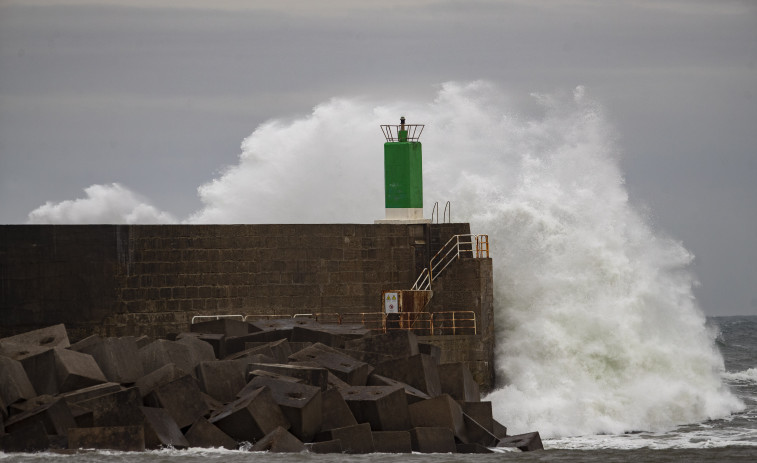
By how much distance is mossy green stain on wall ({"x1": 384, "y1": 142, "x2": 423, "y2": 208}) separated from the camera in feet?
57.8

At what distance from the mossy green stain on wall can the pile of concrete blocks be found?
4024 millimetres

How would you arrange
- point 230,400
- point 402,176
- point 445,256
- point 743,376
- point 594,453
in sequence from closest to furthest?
1. point 594,453
2. point 230,400
3. point 445,256
4. point 402,176
5. point 743,376

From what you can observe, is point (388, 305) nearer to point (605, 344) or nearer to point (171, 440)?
point (605, 344)

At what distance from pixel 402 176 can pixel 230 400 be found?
19.8 feet

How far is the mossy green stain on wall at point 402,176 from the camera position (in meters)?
17.6

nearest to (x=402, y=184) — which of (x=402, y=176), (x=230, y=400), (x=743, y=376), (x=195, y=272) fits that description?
(x=402, y=176)

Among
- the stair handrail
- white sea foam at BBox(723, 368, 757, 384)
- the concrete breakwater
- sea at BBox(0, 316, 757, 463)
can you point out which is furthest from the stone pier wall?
white sea foam at BBox(723, 368, 757, 384)

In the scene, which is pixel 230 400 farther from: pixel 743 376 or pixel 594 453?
pixel 743 376

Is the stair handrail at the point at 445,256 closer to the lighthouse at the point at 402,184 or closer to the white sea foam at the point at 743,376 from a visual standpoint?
the lighthouse at the point at 402,184

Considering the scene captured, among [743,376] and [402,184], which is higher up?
[402,184]

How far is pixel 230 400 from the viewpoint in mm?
12320

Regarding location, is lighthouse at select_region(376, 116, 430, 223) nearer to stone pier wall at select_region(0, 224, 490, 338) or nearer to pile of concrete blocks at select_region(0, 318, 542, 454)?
stone pier wall at select_region(0, 224, 490, 338)

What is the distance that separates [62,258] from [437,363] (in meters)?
5.08

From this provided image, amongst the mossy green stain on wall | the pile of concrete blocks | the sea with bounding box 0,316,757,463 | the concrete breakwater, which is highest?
the mossy green stain on wall
